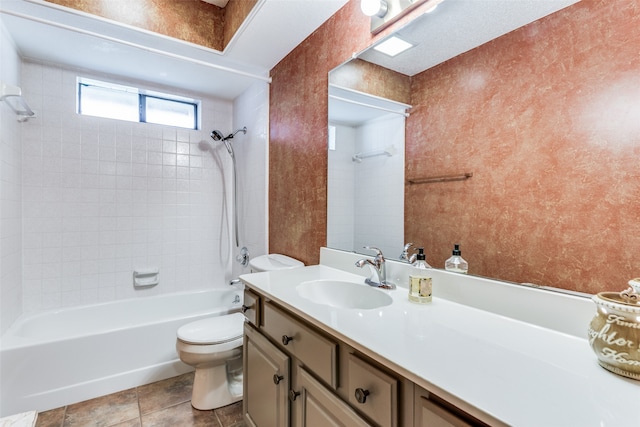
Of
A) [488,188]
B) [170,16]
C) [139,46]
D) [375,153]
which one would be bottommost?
[488,188]

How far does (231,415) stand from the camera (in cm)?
175

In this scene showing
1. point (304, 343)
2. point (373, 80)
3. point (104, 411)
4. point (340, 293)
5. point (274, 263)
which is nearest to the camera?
point (304, 343)

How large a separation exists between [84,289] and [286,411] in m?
2.30

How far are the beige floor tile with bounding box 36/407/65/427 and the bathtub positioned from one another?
0.11 ft

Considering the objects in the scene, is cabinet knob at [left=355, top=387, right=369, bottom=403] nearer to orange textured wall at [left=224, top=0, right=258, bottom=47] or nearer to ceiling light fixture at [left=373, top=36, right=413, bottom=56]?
ceiling light fixture at [left=373, top=36, right=413, bottom=56]

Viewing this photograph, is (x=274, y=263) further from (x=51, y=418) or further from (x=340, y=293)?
(x=51, y=418)

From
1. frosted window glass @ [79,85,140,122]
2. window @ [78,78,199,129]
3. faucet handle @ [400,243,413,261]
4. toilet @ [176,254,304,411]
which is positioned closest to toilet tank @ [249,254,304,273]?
toilet @ [176,254,304,411]

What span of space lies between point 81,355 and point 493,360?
2.38 meters

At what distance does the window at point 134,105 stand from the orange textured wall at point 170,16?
964 millimetres

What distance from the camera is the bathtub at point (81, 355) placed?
172cm

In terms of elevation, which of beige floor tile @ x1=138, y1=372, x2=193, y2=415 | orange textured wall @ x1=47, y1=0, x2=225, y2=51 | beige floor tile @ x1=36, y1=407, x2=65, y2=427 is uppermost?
orange textured wall @ x1=47, y1=0, x2=225, y2=51

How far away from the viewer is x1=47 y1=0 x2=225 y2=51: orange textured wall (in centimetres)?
173

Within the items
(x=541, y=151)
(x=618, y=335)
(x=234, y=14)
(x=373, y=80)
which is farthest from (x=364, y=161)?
(x=234, y=14)

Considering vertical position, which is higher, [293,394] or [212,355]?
[293,394]
